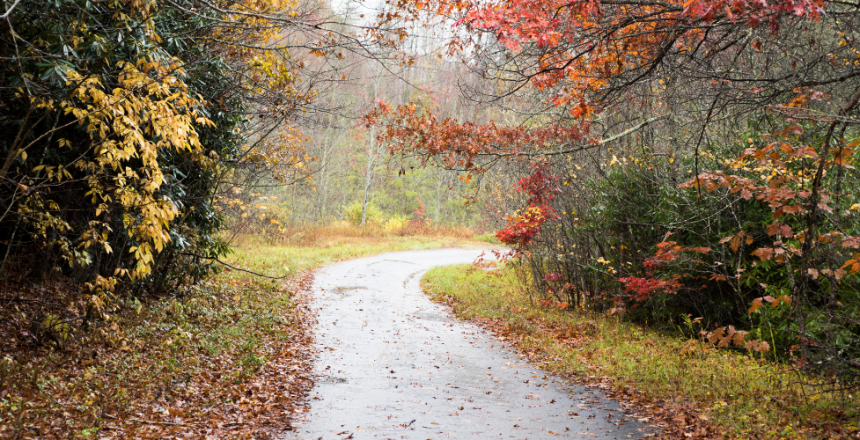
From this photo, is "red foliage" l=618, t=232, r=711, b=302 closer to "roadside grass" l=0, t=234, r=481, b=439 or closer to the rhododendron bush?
the rhododendron bush

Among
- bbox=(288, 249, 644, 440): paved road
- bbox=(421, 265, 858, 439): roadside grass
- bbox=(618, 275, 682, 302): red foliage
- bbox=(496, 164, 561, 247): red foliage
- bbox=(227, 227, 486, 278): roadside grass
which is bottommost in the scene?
bbox=(288, 249, 644, 440): paved road

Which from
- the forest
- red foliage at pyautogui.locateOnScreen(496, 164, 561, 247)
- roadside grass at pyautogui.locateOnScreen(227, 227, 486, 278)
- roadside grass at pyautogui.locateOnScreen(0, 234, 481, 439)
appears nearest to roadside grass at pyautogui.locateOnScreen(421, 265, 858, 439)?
the forest

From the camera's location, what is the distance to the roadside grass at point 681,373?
5.43 m

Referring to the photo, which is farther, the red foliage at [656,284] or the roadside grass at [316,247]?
the roadside grass at [316,247]

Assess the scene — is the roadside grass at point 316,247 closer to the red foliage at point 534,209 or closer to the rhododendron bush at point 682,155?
the red foliage at point 534,209

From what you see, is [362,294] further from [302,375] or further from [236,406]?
[236,406]

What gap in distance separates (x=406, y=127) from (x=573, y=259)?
17.5 feet

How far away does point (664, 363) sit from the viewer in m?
8.00

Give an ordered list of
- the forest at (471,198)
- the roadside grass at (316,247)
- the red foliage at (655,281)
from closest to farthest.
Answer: the forest at (471,198) < the red foliage at (655,281) < the roadside grass at (316,247)

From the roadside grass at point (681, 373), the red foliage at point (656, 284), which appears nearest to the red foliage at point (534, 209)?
the roadside grass at point (681, 373)

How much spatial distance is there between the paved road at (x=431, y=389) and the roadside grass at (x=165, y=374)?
517mm

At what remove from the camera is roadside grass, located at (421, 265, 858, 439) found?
5.43 meters

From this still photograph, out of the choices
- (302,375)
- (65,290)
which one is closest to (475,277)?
(302,375)

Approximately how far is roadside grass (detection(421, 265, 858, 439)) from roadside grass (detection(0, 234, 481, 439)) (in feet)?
13.3
